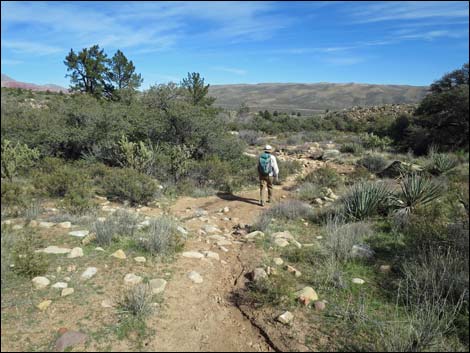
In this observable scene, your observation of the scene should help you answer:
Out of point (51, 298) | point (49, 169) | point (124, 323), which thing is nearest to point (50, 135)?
point (49, 169)

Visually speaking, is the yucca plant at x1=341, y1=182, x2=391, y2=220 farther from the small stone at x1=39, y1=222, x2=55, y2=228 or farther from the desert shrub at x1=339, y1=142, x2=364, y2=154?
the desert shrub at x1=339, y1=142, x2=364, y2=154

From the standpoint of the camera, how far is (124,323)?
3385 millimetres

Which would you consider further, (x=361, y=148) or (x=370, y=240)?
(x=361, y=148)

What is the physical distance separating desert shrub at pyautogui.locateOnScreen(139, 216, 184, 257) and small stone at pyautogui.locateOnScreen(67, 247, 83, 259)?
0.87m

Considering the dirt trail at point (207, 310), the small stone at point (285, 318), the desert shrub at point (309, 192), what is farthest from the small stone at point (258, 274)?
the desert shrub at point (309, 192)

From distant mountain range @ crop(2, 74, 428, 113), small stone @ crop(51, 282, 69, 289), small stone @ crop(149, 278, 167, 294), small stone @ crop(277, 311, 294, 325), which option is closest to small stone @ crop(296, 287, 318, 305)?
small stone @ crop(277, 311, 294, 325)

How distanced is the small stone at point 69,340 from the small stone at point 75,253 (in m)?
1.70

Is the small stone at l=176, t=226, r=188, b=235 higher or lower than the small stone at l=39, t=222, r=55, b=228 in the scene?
lower

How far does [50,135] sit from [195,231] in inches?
276

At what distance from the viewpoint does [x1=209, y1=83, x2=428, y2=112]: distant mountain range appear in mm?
82438

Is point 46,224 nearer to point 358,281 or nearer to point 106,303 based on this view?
point 106,303

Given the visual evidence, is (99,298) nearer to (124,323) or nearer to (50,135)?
(124,323)

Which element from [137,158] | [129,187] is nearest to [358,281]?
[129,187]

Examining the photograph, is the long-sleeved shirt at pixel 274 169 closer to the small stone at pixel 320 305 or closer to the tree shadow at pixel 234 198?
the tree shadow at pixel 234 198
